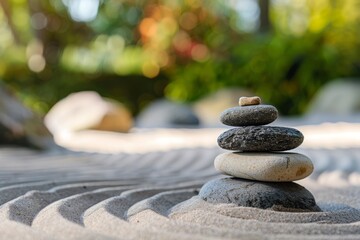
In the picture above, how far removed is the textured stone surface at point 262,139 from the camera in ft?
7.37

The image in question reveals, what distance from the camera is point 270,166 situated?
216cm

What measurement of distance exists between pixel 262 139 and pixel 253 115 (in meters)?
0.11

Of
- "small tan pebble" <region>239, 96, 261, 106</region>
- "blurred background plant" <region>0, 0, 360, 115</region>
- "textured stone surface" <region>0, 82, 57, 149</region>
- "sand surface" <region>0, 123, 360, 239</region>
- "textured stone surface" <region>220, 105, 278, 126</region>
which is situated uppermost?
"blurred background plant" <region>0, 0, 360, 115</region>

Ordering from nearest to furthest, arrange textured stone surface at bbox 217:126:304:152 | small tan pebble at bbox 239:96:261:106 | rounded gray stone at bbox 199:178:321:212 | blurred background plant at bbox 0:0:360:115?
rounded gray stone at bbox 199:178:321:212 → textured stone surface at bbox 217:126:304:152 → small tan pebble at bbox 239:96:261:106 → blurred background plant at bbox 0:0:360:115

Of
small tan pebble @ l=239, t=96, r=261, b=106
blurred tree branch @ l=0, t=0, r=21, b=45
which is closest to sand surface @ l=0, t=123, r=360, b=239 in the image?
small tan pebble @ l=239, t=96, r=261, b=106

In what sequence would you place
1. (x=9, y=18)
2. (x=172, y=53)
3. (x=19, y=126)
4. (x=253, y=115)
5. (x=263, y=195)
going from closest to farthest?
1. (x=263, y=195)
2. (x=253, y=115)
3. (x=19, y=126)
4. (x=172, y=53)
5. (x=9, y=18)

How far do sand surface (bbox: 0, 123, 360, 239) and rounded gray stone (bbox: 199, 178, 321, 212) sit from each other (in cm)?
6

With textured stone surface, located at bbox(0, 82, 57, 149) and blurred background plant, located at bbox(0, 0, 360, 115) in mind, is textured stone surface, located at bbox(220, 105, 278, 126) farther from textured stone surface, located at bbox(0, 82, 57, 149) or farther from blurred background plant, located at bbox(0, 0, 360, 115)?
blurred background plant, located at bbox(0, 0, 360, 115)

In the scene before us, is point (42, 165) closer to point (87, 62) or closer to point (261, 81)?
point (261, 81)

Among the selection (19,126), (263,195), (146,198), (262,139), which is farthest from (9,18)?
(263,195)

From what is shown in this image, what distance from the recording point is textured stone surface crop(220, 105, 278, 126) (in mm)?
2281

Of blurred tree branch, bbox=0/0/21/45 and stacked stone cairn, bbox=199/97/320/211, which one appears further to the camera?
blurred tree branch, bbox=0/0/21/45

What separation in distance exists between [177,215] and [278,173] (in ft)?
1.41

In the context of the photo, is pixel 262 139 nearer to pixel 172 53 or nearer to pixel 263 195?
pixel 263 195
